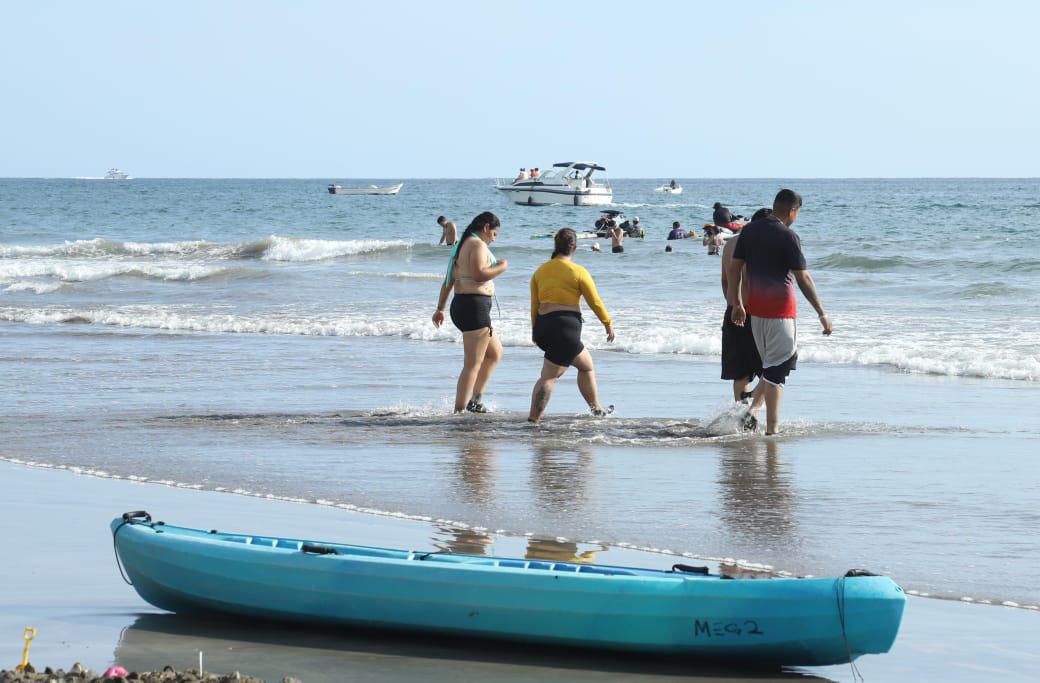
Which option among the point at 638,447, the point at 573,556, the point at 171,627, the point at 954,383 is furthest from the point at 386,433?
the point at 954,383

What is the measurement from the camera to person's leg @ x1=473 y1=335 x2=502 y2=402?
1099 cm

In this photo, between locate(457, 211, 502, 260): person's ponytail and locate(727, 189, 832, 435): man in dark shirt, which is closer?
locate(727, 189, 832, 435): man in dark shirt

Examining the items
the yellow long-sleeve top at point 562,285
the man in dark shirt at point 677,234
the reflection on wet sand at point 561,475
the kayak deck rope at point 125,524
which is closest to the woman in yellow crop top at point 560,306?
the yellow long-sleeve top at point 562,285

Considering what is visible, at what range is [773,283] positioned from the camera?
31.0 feet

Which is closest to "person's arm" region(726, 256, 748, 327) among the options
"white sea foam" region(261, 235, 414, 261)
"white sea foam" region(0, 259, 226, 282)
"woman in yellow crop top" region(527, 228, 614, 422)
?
"woman in yellow crop top" region(527, 228, 614, 422)

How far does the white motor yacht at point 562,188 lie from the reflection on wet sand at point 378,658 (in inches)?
2263

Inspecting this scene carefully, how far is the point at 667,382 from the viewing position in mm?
13734

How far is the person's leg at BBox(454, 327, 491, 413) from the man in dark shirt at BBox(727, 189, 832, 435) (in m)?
2.20

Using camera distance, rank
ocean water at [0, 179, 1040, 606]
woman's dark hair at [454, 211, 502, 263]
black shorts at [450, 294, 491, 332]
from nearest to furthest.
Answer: ocean water at [0, 179, 1040, 606], woman's dark hair at [454, 211, 502, 263], black shorts at [450, 294, 491, 332]

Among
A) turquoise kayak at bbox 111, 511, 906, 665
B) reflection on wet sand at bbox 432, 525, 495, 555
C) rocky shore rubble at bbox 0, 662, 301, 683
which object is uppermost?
turquoise kayak at bbox 111, 511, 906, 665

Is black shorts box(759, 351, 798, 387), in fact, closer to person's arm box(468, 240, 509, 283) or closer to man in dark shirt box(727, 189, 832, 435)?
man in dark shirt box(727, 189, 832, 435)

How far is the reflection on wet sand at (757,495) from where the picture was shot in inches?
276

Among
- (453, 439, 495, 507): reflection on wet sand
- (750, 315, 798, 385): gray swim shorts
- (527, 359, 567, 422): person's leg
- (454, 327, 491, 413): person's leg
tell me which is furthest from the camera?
(454, 327, 491, 413): person's leg

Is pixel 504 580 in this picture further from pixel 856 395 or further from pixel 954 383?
pixel 954 383
